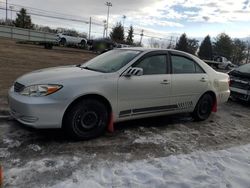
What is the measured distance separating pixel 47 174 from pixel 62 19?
69.8 meters

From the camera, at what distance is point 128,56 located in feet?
17.5

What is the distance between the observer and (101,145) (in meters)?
4.52

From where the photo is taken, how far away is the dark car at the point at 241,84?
8609mm

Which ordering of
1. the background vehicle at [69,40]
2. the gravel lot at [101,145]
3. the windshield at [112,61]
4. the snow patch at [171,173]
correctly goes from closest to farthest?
the snow patch at [171,173]
the gravel lot at [101,145]
the windshield at [112,61]
the background vehicle at [69,40]

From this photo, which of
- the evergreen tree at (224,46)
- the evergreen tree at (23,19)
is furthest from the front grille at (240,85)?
the evergreen tree at (224,46)

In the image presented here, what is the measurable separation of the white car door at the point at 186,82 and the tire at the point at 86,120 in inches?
65.7

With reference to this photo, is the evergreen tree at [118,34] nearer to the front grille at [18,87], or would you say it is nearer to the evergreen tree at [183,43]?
the evergreen tree at [183,43]

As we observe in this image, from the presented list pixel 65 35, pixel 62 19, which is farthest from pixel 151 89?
pixel 62 19

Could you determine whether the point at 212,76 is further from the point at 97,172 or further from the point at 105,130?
the point at 97,172

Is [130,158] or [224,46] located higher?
[224,46]

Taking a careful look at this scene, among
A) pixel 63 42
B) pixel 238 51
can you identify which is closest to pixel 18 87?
pixel 63 42

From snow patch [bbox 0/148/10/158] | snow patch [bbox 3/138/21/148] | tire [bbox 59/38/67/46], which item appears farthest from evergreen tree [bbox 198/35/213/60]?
snow patch [bbox 0/148/10/158]

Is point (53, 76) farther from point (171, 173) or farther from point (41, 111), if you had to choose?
point (171, 173)

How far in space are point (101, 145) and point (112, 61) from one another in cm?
167
